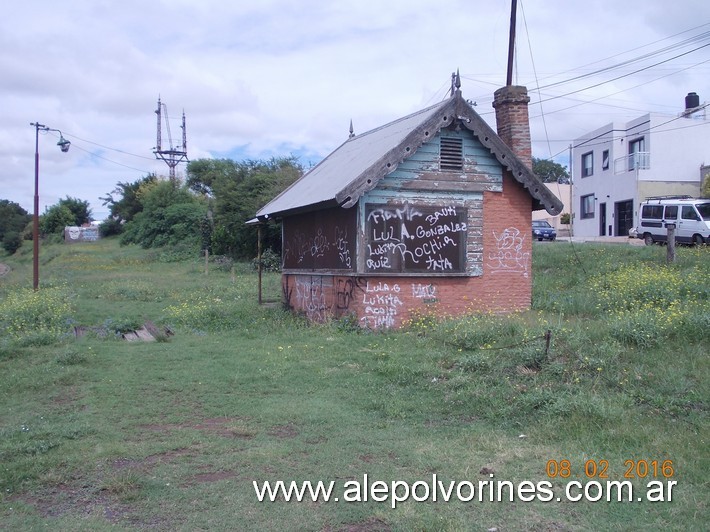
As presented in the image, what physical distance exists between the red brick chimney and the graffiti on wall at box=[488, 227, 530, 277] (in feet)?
7.06

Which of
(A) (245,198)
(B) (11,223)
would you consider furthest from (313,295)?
(B) (11,223)

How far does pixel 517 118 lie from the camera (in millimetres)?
16328

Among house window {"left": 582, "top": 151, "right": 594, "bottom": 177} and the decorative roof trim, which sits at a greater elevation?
house window {"left": 582, "top": 151, "right": 594, "bottom": 177}

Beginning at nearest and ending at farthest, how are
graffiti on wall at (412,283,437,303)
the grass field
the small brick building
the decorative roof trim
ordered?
the grass field, the decorative roof trim, the small brick building, graffiti on wall at (412,283,437,303)

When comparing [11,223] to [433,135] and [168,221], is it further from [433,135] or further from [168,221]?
[433,135]

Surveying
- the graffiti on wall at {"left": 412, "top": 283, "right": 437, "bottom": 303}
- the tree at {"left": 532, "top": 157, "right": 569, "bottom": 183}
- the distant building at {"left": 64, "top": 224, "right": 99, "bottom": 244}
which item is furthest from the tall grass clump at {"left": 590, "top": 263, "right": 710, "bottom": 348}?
the tree at {"left": 532, "top": 157, "right": 569, "bottom": 183}

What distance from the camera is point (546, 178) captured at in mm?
89750

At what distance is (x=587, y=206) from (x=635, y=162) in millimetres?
7746

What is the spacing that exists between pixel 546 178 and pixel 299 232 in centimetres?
7762

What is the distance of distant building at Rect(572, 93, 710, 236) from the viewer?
39.8 metres

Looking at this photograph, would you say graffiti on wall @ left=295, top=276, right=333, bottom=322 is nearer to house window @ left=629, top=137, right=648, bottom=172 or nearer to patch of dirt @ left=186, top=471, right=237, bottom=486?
patch of dirt @ left=186, top=471, right=237, bottom=486

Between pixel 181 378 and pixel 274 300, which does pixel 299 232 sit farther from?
pixel 181 378

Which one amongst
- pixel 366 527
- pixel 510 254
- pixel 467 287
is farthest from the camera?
pixel 510 254

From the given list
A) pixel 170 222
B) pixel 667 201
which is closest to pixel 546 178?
pixel 170 222
